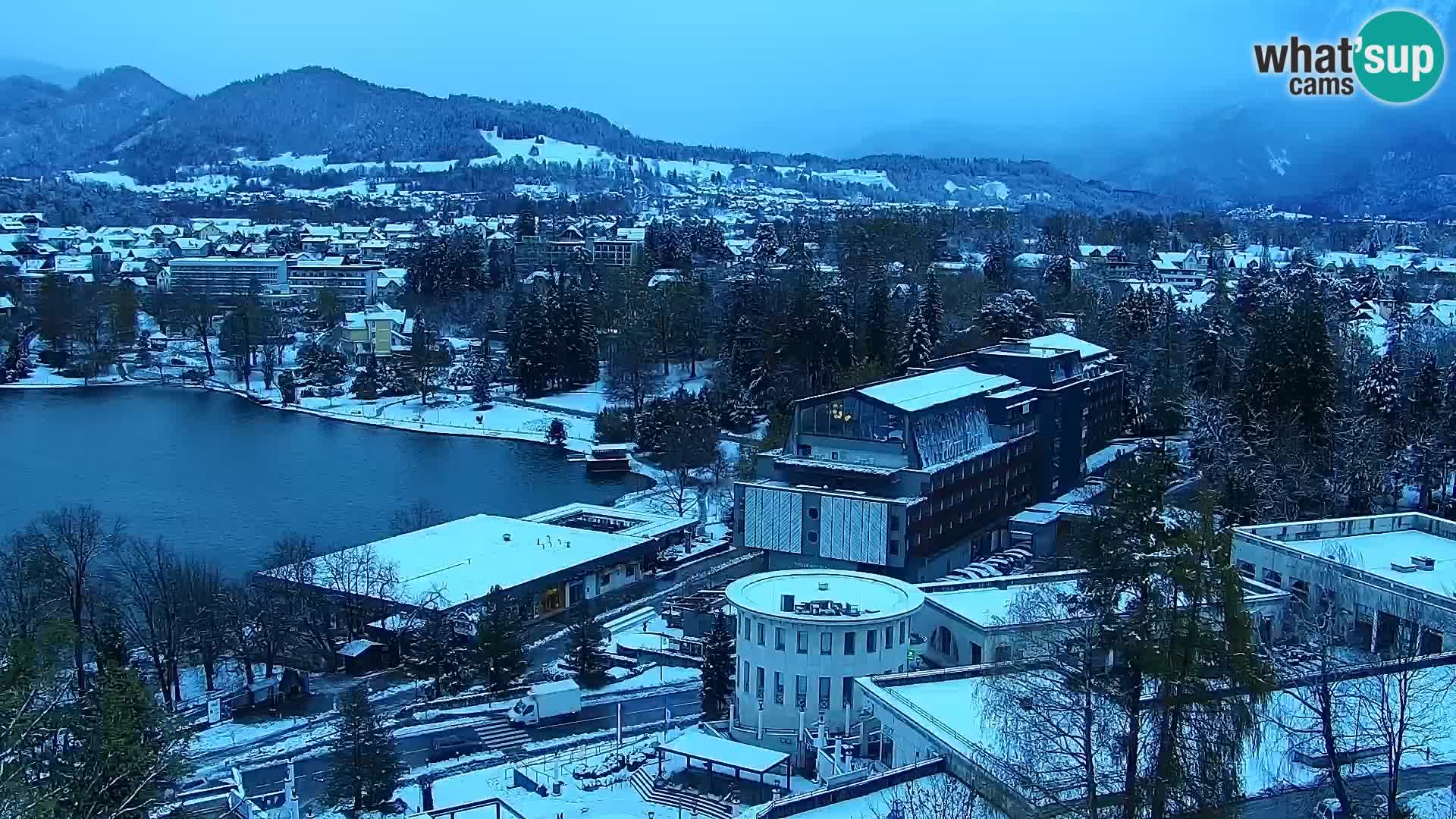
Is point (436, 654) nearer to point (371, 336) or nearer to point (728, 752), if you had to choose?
point (728, 752)

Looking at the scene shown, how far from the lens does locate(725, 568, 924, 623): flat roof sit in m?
8.59

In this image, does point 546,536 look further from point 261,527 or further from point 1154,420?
point 1154,420

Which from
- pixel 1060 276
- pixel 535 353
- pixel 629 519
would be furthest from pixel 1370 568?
pixel 1060 276

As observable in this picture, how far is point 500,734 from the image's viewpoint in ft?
31.6

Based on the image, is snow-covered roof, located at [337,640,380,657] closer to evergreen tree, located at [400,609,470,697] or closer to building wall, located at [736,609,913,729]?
evergreen tree, located at [400,609,470,697]

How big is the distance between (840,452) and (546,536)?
3618 millimetres

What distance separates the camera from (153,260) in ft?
151

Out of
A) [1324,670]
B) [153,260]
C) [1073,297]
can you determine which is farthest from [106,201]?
[1324,670]

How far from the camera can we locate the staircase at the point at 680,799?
7.71m

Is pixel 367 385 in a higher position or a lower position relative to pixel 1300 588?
lower

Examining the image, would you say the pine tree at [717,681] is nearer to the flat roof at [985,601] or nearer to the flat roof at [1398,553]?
the flat roof at [985,601]

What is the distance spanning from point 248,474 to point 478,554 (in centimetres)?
882

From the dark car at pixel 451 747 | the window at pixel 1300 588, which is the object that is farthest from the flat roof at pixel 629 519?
the window at pixel 1300 588

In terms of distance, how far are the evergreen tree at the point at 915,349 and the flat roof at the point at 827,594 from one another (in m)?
12.2
